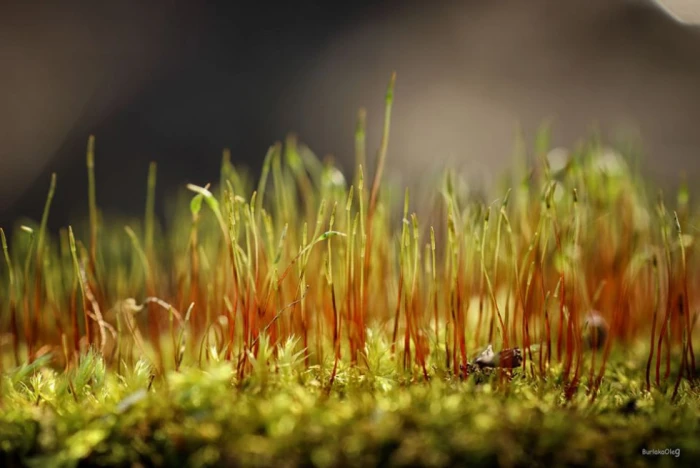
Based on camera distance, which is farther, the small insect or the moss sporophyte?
the small insect

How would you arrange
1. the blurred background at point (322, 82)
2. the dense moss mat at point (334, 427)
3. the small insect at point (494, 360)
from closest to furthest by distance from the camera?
1. the dense moss mat at point (334, 427)
2. the small insect at point (494, 360)
3. the blurred background at point (322, 82)

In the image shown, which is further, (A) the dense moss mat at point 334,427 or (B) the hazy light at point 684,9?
(B) the hazy light at point 684,9

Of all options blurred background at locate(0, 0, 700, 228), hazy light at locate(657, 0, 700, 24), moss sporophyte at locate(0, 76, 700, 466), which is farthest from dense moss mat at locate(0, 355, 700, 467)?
hazy light at locate(657, 0, 700, 24)

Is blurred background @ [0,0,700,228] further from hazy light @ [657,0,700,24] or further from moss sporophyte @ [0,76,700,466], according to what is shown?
moss sporophyte @ [0,76,700,466]

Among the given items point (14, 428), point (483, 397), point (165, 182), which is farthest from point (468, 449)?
point (165, 182)

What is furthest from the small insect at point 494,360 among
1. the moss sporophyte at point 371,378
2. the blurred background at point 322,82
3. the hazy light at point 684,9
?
the hazy light at point 684,9

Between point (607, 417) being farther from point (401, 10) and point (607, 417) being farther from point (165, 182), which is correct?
point (401, 10)

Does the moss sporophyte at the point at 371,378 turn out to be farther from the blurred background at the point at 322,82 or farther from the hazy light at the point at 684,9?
the hazy light at the point at 684,9

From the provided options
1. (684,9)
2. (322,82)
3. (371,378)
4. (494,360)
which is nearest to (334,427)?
(371,378)

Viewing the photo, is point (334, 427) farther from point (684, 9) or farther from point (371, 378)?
point (684, 9)
